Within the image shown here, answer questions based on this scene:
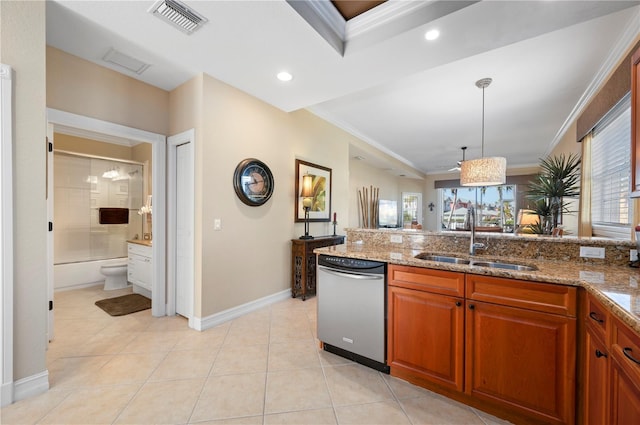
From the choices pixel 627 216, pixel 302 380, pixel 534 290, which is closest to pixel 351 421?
pixel 302 380

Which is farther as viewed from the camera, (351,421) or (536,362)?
(351,421)

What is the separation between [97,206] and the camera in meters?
4.54

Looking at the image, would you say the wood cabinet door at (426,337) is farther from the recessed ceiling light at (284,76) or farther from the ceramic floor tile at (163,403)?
the recessed ceiling light at (284,76)

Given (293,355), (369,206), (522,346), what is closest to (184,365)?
(293,355)

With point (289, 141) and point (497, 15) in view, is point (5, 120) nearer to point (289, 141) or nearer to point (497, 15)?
point (289, 141)

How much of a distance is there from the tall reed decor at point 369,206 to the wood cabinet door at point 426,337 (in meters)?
5.16

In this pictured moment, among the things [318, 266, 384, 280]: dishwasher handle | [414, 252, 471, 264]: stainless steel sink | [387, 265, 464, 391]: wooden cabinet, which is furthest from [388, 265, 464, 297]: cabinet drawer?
[414, 252, 471, 264]: stainless steel sink

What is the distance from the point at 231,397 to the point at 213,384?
22cm

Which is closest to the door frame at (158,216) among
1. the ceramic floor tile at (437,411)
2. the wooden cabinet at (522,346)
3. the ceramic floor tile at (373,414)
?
the ceramic floor tile at (373,414)

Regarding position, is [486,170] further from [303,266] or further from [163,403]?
[163,403]

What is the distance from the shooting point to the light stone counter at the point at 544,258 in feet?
3.78

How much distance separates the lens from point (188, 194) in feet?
9.50

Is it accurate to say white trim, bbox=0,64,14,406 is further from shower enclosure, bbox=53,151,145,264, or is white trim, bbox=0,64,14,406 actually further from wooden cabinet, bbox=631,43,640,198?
wooden cabinet, bbox=631,43,640,198

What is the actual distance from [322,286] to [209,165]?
67.1 inches
